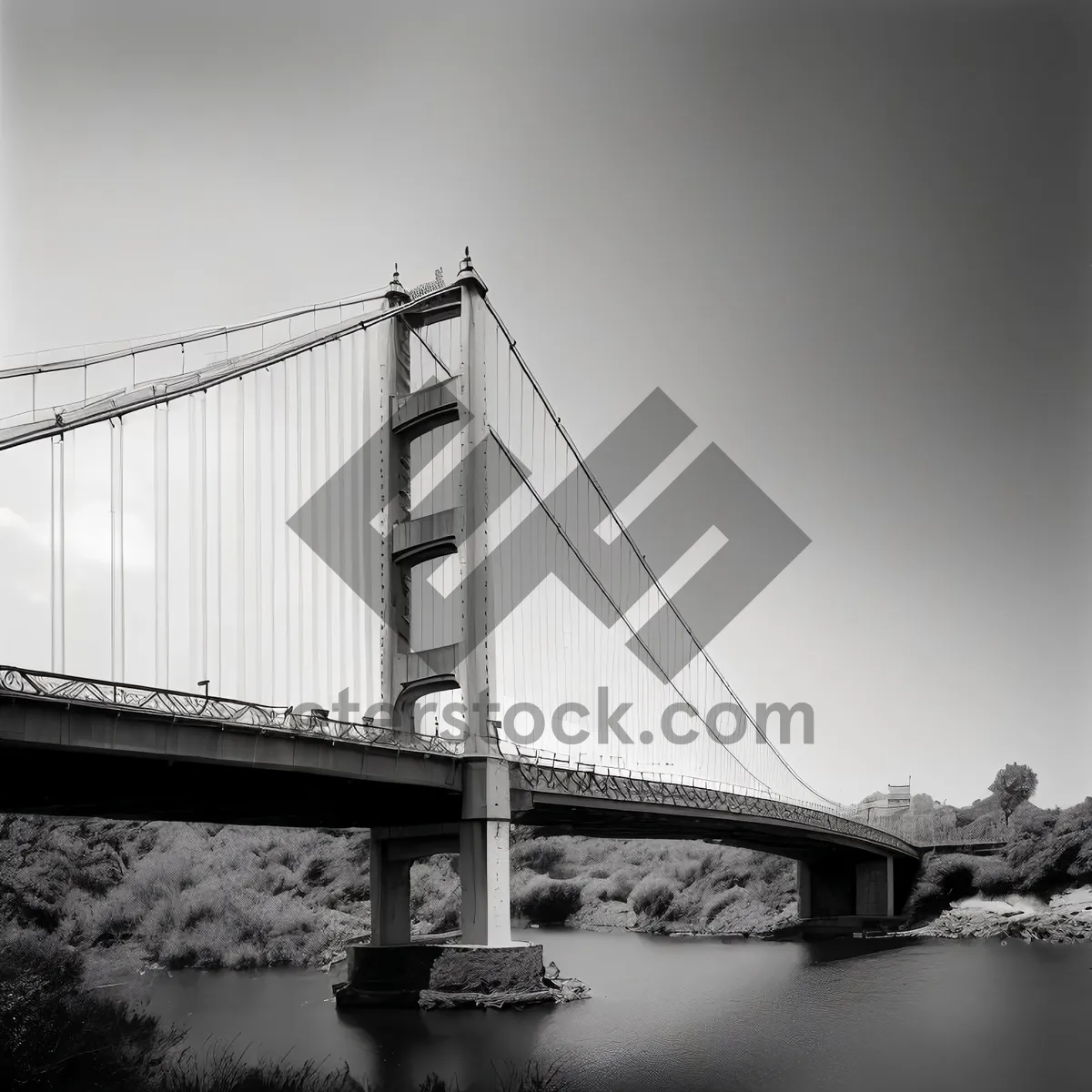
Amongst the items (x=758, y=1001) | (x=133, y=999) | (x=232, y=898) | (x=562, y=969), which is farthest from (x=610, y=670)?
(x=133, y=999)

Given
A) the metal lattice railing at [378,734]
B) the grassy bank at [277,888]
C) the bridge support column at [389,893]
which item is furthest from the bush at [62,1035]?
the bridge support column at [389,893]

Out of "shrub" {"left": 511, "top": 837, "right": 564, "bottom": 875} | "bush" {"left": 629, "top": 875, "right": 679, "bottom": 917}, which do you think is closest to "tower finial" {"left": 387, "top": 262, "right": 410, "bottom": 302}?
"bush" {"left": 629, "top": 875, "right": 679, "bottom": 917}

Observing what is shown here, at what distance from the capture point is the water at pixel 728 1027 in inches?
1065

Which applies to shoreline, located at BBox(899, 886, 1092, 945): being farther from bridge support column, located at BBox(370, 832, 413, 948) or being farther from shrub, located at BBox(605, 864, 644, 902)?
bridge support column, located at BBox(370, 832, 413, 948)

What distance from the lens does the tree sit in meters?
111

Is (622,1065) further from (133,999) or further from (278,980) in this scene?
(278,980)

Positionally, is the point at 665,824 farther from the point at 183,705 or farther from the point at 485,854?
the point at 183,705

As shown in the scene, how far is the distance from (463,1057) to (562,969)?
22267mm

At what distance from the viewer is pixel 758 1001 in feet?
130

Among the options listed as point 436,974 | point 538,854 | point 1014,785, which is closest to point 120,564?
point 436,974

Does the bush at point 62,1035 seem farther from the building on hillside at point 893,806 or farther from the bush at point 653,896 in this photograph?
the building on hillside at point 893,806

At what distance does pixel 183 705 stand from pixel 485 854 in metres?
12.1

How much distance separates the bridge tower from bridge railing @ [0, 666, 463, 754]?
3.03 m

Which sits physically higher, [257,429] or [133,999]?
[257,429]
